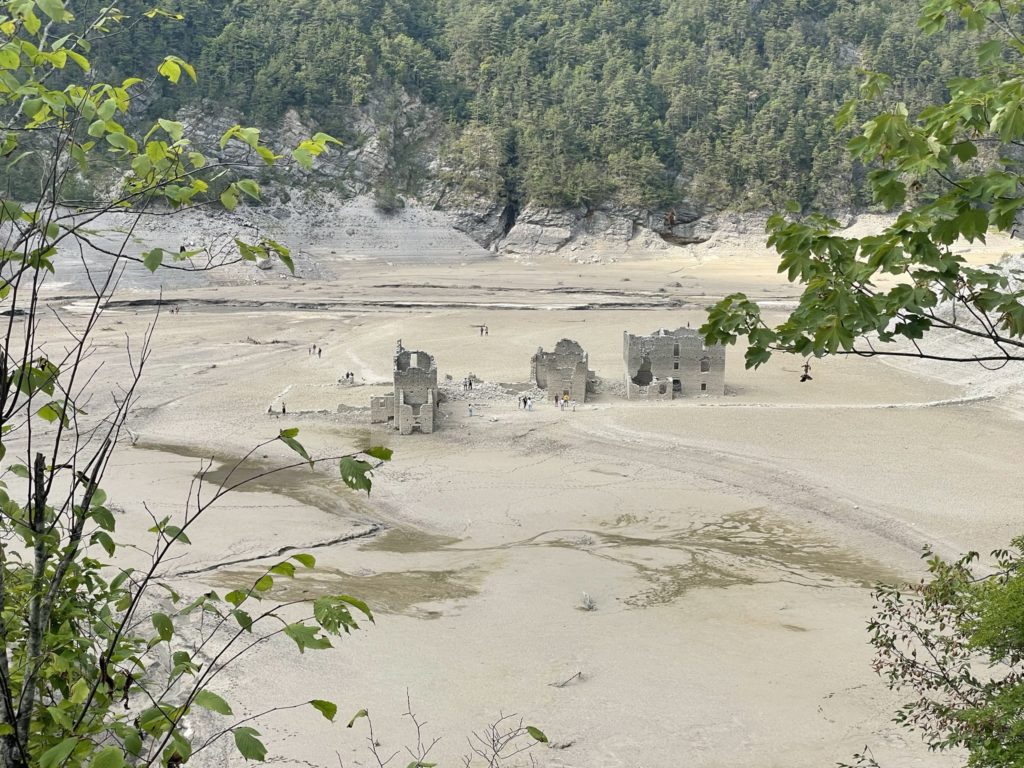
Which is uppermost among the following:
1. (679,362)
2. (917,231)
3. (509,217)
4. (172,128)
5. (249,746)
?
(509,217)

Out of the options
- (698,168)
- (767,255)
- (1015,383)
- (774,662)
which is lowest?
(774,662)

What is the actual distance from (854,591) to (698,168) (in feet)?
261

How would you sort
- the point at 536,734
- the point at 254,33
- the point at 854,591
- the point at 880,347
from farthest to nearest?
the point at 254,33 < the point at 880,347 < the point at 854,591 < the point at 536,734

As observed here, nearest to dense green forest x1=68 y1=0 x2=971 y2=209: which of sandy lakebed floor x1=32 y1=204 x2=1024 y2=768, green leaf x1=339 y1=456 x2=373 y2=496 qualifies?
sandy lakebed floor x1=32 y1=204 x2=1024 y2=768

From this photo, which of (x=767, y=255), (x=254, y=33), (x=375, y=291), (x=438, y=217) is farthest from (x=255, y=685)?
(x=254, y=33)

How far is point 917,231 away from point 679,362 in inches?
1102

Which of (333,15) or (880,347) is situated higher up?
(333,15)

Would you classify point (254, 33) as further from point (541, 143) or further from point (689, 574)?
point (689, 574)

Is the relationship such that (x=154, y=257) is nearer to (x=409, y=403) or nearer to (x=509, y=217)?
(x=409, y=403)

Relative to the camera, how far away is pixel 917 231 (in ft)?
13.5

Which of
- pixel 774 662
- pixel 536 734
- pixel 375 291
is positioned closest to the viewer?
pixel 536 734

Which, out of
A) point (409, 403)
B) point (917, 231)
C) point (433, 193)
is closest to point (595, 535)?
point (409, 403)

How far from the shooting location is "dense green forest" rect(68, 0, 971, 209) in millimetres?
89312

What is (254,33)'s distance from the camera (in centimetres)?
10275
